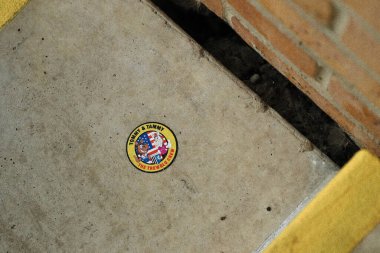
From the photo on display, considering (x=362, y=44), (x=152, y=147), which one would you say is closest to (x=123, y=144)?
(x=152, y=147)

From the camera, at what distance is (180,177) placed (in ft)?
6.67

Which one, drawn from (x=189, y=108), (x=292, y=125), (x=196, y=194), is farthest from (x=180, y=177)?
(x=292, y=125)

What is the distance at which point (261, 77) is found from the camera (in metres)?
2.22

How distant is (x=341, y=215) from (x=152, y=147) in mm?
932

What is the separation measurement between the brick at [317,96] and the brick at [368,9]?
0.69 meters

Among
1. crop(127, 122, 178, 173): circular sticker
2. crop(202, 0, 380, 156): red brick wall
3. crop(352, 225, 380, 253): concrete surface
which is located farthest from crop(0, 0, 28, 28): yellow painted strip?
crop(352, 225, 380, 253): concrete surface

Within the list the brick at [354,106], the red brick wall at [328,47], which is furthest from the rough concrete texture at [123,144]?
the brick at [354,106]

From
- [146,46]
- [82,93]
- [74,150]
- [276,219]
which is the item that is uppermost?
[146,46]

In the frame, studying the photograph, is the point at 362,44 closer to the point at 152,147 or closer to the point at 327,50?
the point at 327,50

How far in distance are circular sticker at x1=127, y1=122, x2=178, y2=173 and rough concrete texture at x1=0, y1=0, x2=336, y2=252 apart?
0.03 metres

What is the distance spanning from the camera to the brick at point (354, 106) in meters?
1.50

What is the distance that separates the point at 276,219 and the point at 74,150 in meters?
1.04

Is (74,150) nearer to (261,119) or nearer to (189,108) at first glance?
(189,108)

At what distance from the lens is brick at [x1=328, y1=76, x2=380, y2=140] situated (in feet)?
4.93
